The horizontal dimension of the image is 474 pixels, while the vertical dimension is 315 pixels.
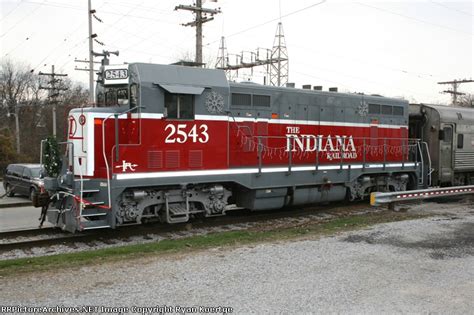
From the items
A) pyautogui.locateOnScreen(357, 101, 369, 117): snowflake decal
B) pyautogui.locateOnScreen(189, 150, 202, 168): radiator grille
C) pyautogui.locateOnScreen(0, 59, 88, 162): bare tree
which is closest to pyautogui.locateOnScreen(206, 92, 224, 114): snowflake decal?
pyautogui.locateOnScreen(189, 150, 202, 168): radiator grille

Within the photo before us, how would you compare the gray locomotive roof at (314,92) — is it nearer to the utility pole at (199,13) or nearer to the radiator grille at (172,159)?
the radiator grille at (172,159)

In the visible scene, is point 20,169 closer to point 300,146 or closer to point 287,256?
point 300,146

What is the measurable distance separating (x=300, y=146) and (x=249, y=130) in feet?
6.33

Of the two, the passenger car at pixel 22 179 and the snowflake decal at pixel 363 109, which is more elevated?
the snowflake decal at pixel 363 109

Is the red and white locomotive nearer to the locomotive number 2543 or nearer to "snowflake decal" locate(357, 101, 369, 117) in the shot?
the locomotive number 2543

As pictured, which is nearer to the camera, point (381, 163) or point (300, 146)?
point (300, 146)

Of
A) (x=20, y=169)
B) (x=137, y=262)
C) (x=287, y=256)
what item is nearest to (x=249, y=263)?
(x=287, y=256)

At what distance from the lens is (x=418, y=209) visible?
13.9 metres

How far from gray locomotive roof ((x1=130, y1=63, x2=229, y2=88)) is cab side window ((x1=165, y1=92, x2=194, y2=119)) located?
0.31 m

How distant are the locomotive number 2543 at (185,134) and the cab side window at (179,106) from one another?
23cm

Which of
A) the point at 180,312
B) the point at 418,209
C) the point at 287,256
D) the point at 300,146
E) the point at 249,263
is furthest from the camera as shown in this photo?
the point at 418,209

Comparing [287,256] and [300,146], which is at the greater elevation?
[300,146]

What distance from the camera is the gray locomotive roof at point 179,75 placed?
9563mm

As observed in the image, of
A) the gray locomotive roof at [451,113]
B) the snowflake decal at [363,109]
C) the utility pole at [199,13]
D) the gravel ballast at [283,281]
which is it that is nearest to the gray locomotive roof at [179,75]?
the gravel ballast at [283,281]
